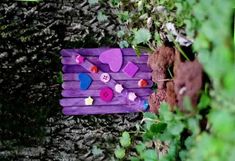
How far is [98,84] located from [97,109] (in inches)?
4.7

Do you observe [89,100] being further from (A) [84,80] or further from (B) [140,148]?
(B) [140,148]

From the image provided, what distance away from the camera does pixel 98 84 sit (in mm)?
2422

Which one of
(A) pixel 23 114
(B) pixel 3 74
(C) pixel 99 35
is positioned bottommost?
(A) pixel 23 114

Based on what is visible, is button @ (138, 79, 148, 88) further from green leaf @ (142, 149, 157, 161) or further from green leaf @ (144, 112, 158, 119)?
green leaf @ (142, 149, 157, 161)

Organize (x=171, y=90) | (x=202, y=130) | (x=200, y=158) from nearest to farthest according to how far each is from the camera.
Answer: (x=200, y=158) < (x=202, y=130) < (x=171, y=90)

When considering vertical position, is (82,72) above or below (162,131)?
above

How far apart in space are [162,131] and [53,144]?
523 mm

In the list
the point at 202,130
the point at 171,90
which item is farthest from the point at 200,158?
the point at 171,90

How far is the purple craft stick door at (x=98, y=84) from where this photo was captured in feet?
7.80

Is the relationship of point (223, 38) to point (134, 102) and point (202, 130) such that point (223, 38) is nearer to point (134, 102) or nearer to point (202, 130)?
point (202, 130)

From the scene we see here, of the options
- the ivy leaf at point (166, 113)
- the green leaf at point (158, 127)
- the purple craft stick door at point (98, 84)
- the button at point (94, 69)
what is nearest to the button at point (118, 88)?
the purple craft stick door at point (98, 84)

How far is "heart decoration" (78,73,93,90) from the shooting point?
238cm

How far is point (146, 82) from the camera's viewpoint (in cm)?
248

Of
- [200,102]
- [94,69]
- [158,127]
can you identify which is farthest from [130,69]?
[200,102]
